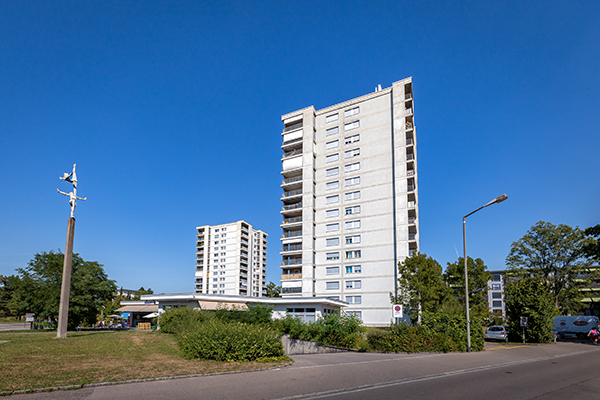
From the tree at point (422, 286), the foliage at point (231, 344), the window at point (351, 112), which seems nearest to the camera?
the foliage at point (231, 344)

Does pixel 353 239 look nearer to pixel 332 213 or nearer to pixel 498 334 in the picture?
pixel 332 213

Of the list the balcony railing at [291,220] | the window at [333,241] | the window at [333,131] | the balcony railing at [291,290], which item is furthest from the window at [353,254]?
the window at [333,131]

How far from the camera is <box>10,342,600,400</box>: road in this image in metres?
8.54

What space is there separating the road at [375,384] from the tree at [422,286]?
77.1ft

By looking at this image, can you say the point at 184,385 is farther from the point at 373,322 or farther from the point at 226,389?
the point at 373,322

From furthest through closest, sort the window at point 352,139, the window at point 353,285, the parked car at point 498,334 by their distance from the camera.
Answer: the window at point 352,139
the window at point 353,285
the parked car at point 498,334

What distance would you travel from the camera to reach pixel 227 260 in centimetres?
11069

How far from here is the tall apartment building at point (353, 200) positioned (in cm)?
5084

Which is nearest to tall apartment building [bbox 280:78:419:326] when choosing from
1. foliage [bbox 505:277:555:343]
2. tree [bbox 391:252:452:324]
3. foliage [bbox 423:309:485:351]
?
tree [bbox 391:252:452:324]

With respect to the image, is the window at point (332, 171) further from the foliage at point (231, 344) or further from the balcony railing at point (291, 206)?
the foliage at point (231, 344)

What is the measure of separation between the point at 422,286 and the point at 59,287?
3237cm

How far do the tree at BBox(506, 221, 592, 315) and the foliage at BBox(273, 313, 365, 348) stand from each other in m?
33.9

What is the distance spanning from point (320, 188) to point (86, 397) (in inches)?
2057

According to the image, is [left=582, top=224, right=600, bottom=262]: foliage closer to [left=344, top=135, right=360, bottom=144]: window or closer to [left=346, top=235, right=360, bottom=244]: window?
Answer: [left=346, top=235, right=360, bottom=244]: window
